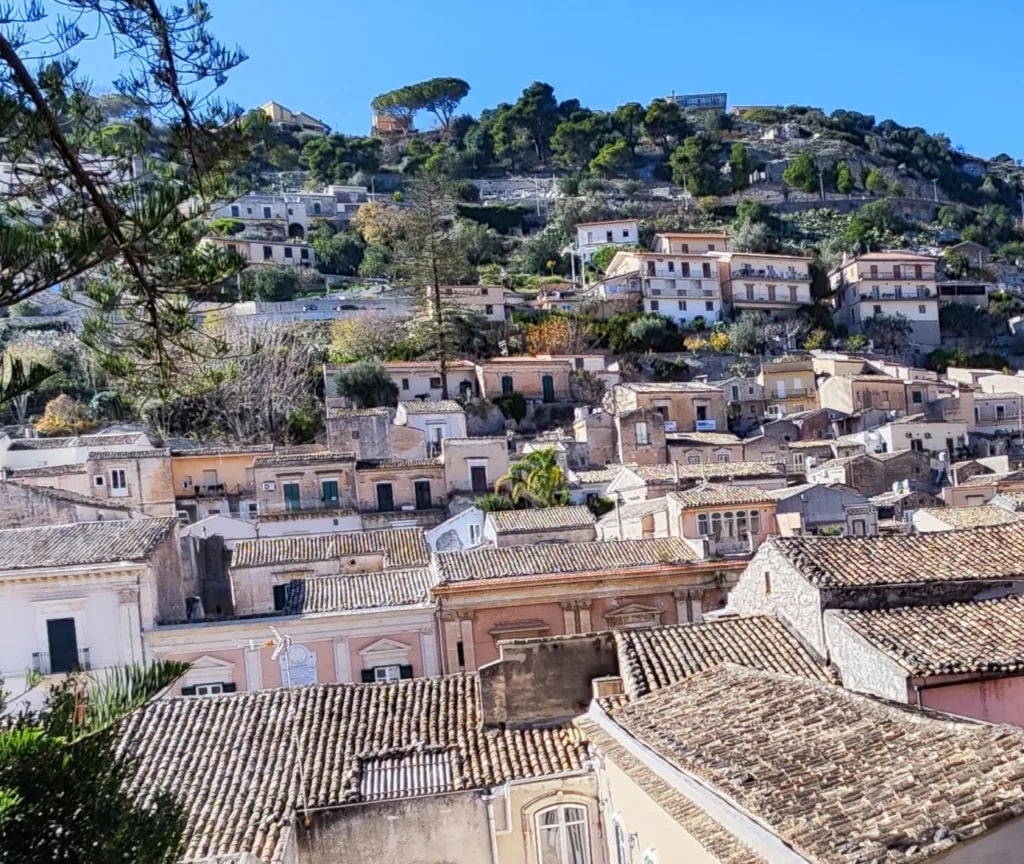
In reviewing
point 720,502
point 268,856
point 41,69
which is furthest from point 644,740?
point 720,502

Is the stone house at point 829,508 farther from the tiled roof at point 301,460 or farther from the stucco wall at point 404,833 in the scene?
the stucco wall at point 404,833

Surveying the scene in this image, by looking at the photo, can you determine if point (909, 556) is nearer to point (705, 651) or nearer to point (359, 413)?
point (705, 651)

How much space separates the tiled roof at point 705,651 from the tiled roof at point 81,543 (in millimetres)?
12605

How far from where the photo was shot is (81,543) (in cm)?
2388

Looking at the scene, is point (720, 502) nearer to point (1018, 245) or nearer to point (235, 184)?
point (235, 184)

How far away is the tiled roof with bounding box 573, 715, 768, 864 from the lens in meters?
7.65

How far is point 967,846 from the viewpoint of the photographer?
6.11m

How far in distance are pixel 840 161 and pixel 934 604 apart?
10732 centimetres

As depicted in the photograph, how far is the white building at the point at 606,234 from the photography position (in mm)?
82562

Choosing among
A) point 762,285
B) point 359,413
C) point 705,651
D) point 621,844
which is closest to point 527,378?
point 359,413

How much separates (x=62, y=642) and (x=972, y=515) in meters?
21.1

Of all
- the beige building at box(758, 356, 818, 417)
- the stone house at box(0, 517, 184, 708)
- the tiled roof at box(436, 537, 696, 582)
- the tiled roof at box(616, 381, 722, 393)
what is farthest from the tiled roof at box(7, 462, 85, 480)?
the beige building at box(758, 356, 818, 417)

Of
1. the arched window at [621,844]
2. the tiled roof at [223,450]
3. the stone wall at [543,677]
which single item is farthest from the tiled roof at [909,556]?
the tiled roof at [223,450]

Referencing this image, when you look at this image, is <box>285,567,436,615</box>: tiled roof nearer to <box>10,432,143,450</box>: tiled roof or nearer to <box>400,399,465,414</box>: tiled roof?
<box>10,432,143,450</box>: tiled roof
